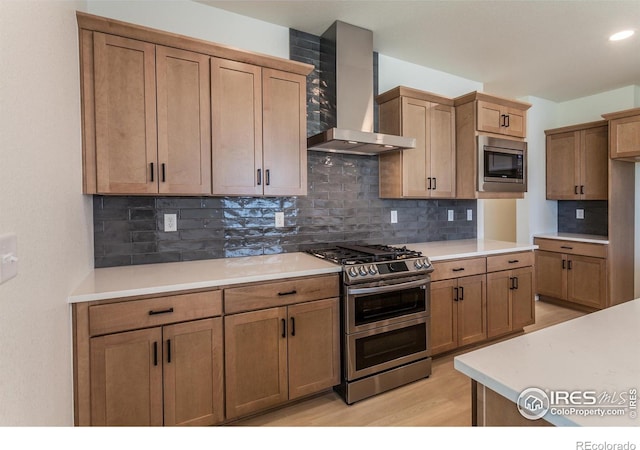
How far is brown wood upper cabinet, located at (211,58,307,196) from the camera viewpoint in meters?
2.21

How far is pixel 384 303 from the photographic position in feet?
7.72

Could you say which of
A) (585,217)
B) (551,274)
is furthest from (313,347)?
(585,217)

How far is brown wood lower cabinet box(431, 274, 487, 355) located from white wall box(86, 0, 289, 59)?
7.92 ft

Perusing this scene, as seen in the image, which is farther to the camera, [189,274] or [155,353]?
[189,274]

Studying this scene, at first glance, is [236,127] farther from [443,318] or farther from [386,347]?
[443,318]

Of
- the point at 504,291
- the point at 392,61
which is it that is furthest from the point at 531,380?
the point at 392,61

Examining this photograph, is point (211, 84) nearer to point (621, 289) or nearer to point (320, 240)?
point (320, 240)

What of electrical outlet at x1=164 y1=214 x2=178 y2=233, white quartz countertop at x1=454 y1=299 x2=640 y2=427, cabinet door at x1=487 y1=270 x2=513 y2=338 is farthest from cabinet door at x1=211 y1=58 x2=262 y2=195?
cabinet door at x1=487 y1=270 x2=513 y2=338

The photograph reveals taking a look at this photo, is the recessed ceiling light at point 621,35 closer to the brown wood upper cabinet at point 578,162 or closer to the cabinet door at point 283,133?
the brown wood upper cabinet at point 578,162

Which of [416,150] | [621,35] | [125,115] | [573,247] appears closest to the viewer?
[125,115]

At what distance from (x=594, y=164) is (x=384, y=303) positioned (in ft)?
12.3

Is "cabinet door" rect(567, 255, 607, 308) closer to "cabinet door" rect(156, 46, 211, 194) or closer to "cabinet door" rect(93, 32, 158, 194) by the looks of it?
"cabinet door" rect(156, 46, 211, 194)

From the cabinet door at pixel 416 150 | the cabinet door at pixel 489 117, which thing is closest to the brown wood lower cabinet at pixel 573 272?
the cabinet door at pixel 489 117

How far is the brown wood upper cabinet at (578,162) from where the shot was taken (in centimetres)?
409
